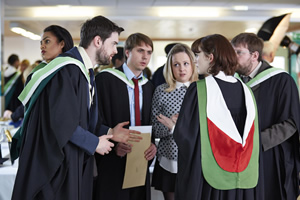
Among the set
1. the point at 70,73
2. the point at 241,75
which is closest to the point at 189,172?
the point at 70,73

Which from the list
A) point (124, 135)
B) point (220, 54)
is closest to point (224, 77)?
point (220, 54)

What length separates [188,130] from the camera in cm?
172

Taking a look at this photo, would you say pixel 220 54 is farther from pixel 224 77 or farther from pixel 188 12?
pixel 188 12

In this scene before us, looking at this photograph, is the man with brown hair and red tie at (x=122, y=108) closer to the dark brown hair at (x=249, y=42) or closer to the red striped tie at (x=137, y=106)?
the red striped tie at (x=137, y=106)

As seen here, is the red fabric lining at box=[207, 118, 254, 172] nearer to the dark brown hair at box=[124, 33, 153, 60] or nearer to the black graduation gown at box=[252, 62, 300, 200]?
the black graduation gown at box=[252, 62, 300, 200]

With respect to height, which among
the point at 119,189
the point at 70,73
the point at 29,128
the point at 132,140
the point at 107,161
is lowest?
the point at 119,189

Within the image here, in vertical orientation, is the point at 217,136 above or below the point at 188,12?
below

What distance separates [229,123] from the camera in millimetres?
1713

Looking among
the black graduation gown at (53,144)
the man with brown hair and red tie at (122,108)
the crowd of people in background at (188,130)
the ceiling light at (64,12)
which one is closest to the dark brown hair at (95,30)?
the crowd of people in background at (188,130)

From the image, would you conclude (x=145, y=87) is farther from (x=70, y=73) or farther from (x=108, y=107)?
(x=70, y=73)

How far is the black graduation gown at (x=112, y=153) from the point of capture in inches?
94.0

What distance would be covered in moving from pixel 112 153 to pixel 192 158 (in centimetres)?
85

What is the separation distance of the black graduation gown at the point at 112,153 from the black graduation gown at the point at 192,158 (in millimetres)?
724

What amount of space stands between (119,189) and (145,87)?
765 millimetres
